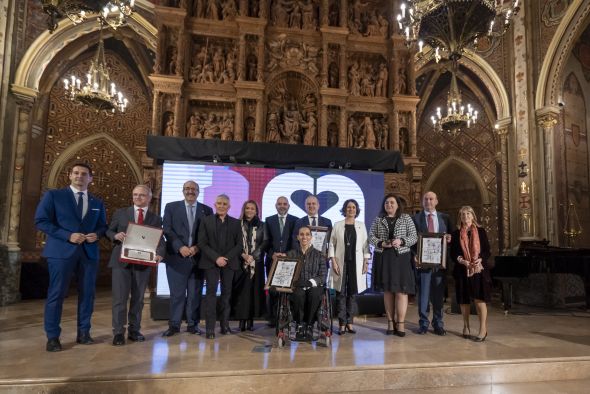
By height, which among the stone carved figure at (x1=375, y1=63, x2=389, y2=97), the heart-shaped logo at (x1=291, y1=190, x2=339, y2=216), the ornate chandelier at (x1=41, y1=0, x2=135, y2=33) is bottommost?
the heart-shaped logo at (x1=291, y1=190, x2=339, y2=216)

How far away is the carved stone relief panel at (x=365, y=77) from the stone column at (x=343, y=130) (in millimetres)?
531

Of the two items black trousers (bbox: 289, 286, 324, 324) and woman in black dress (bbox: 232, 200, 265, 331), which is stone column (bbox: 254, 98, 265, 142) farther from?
black trousers (bbox: 289, 286, 324, 324)

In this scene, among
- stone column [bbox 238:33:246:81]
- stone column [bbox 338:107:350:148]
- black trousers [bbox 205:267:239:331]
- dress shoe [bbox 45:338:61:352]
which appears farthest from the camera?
stone column [bbox 338:107:350:148]

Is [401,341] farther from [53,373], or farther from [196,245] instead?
[53,373]

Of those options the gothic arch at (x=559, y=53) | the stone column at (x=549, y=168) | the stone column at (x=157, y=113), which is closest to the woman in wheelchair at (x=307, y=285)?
the stone column at (x=157, y=113)

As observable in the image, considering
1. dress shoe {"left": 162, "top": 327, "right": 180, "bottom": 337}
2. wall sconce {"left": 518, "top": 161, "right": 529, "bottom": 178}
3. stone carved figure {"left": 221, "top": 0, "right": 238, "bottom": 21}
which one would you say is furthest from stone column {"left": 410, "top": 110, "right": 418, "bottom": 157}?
dress shoe {"left": 162, "top": 327, "right": 180, "bottom": 337}

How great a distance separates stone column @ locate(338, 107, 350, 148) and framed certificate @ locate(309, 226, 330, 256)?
12.0 feet

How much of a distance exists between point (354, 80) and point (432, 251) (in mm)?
4722

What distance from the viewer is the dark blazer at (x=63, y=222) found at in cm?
349

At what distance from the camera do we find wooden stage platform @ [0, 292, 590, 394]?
9.34ft

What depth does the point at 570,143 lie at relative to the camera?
9.41m

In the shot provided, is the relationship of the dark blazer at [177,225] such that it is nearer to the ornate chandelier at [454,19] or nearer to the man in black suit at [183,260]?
the man in black suit at [183,260]

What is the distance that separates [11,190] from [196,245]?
18.0 feet

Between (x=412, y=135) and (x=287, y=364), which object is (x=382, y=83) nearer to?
(x=412, y=135)
